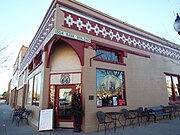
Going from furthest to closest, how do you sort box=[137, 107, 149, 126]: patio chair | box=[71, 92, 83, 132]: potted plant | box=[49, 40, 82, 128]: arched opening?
box=[137, 107, 149, 126]: patio chair, box=[49, 40, 82, 128]: arched opening, box=[71, 92, 83, 132]: potted plant

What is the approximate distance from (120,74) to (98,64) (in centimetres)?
195

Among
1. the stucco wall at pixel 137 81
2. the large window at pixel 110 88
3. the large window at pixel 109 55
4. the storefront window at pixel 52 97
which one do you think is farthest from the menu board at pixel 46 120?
the large window at pixel 109 55

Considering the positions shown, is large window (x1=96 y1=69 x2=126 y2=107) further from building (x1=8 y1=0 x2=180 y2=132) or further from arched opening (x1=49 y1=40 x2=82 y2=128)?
arched opening (x1=49 y1=40 x2=82 y2=128)

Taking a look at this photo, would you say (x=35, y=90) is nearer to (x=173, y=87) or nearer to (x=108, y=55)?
(x=108, y=55)

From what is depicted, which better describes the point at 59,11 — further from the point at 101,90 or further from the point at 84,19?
the point at 101,90

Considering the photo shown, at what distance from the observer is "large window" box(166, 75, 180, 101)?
12281 millimetres

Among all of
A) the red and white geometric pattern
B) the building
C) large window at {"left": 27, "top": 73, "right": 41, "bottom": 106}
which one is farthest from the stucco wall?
large window at {"left": 27, "top": 73, "right": 41, "bottom": 106}

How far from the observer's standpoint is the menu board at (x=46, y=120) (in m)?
7.19

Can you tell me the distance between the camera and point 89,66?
7.87m

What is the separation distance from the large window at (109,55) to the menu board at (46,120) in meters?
4.23

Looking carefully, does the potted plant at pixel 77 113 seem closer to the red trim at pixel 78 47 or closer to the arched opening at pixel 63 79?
the arched opening at pixel 63 79

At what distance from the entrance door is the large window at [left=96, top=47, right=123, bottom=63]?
268 cm

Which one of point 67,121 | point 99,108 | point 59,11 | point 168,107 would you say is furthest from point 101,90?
point 168,107

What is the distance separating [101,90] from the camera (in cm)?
823
